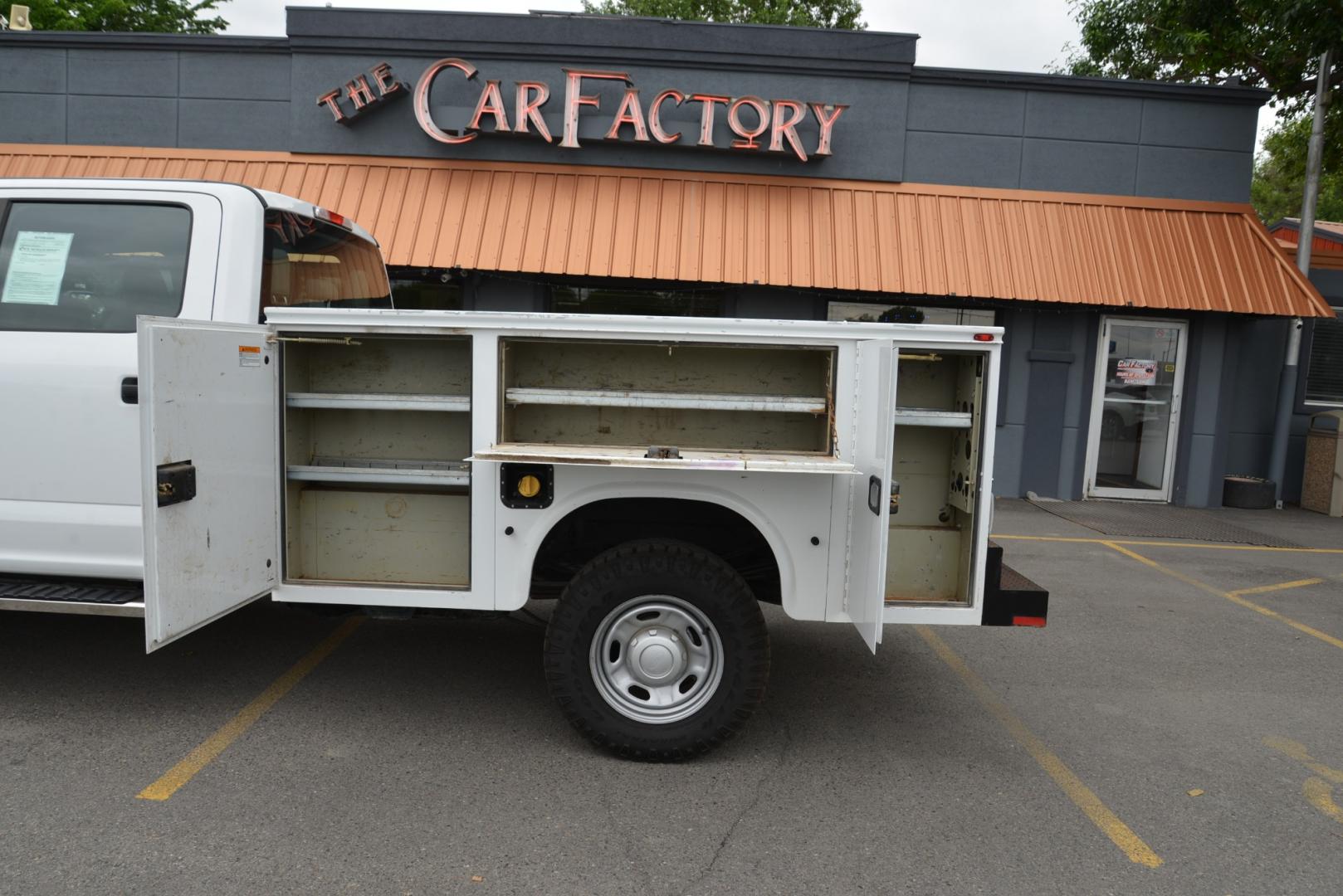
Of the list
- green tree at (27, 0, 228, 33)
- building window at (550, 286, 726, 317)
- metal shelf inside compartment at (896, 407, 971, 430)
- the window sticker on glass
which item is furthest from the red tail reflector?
green tree at (27, 0, 228, 33)

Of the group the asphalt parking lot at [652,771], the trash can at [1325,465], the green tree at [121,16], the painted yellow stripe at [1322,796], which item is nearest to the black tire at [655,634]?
the asphalt parking lot at [652,771]

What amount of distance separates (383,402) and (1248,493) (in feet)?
38.2

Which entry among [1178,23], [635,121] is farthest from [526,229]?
[1178,23]

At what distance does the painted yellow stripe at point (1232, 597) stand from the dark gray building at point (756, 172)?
113 inches

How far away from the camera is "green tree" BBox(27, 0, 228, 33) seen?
60.1 ft

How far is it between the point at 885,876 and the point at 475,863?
1390 mm

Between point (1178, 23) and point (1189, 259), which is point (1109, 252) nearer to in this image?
point (1189, 259)

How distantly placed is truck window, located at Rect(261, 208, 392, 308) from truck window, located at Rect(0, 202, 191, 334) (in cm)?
35

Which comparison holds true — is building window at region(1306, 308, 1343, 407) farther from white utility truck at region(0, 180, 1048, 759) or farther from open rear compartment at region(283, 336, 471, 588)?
open rear compartment at region(283, 336, 471, 588)

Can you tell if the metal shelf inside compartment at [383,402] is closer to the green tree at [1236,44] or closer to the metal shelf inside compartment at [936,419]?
the metal shelf inside compartment at [936,419]

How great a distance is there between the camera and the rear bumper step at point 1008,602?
396cm

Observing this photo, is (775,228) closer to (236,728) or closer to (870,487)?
(870,487)

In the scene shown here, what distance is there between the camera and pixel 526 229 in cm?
1066

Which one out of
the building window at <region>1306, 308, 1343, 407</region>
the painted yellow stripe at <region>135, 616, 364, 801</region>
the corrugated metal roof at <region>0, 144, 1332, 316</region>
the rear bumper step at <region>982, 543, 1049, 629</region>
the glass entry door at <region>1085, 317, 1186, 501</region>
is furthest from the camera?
the building window at <region>1306, 308, 1343, 407</region>
